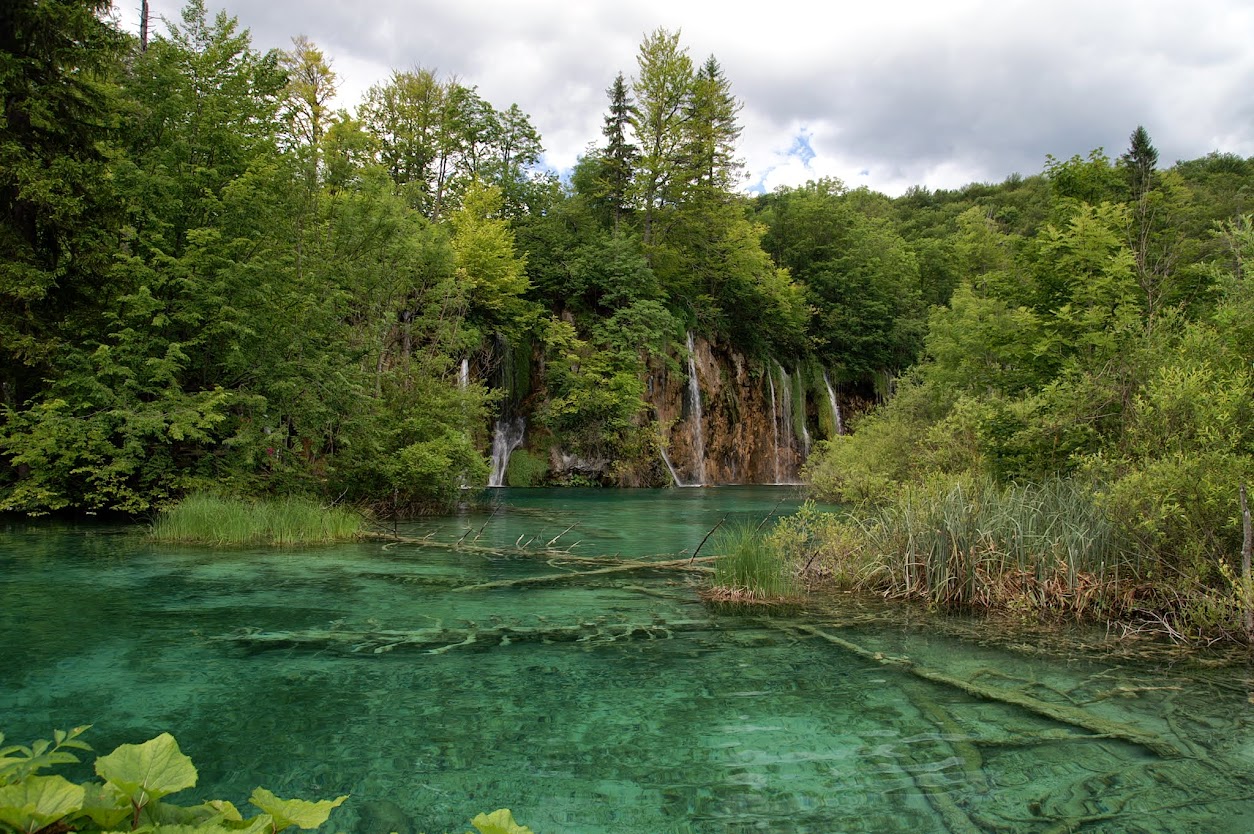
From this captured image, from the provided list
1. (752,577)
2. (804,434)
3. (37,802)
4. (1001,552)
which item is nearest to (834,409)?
(804,434)

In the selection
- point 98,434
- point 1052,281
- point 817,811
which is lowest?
point 817,811

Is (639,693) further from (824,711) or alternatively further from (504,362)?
(504,362)

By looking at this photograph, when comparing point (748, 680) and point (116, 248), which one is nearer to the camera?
point (748, 680)

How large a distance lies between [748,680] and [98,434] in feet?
36.5

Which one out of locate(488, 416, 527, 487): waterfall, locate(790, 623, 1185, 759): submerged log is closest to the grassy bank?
locate(790, 623, 1185, 759): submerged log

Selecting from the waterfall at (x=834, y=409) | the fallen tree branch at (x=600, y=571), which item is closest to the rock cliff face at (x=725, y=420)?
the waterfall at (x=834, y=409)

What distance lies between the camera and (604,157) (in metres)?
34.6

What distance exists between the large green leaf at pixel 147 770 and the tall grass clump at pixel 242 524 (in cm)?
1129

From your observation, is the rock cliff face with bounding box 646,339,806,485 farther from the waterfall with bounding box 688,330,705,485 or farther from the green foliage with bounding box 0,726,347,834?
the green foliage with bounding box 0,726,347,834

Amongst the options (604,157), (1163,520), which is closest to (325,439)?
(1163,520)

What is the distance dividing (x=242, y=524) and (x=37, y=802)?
11709 millimetres

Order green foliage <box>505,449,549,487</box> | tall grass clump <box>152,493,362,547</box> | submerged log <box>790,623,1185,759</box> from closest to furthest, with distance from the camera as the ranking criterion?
submerged log <box>790,623,1185,759</box>
tall grass clump <box>152,493,362,547</box>
green foliage <box>505,449,549,487</box>

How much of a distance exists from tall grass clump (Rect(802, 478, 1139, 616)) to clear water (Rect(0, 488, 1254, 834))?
744 millimetres

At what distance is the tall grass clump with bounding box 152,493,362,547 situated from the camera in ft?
39.1
